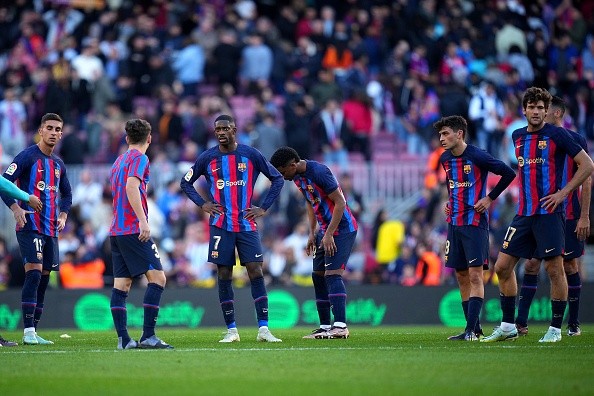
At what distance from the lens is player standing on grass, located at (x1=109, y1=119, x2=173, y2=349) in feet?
41.3

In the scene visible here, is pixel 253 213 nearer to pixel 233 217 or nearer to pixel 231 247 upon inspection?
pixel 233 217

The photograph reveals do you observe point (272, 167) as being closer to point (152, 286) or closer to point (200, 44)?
point (152, 286)

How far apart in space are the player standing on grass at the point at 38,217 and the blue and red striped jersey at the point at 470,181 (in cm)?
476

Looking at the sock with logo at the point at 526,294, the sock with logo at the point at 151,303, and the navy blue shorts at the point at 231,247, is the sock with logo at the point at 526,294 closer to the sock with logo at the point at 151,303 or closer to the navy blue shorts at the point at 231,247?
the navy blue shorts at the point at 231,247

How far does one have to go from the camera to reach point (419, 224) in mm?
23906

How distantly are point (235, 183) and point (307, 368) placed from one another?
3902 mm

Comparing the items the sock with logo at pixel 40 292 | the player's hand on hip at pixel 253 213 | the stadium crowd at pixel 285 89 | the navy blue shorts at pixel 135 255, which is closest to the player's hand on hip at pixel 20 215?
the sock with logo at pixel 40 292

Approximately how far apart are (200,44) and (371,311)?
9878 millimetres

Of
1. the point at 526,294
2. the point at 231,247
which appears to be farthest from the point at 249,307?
the point at 526,294

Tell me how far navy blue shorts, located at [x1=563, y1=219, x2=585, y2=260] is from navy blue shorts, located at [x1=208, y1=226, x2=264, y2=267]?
12.9 feet

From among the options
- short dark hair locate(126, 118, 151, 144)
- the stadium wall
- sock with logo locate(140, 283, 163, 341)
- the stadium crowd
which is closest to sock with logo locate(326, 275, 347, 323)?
sock with logo locate(140, 283, 163, 341)

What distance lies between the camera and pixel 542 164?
13.2m

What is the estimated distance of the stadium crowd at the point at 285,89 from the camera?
2369 centimetres

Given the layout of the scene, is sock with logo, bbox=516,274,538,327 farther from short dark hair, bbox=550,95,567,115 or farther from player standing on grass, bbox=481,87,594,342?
short dark hair, bbox=550,95,567,115
